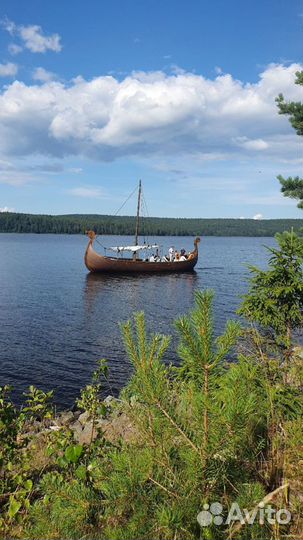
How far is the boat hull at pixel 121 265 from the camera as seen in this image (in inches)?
1986

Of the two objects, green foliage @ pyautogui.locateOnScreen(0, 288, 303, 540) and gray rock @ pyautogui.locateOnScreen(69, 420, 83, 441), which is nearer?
green foliage @ pyautogui.locateOnScreen(0, 288, 303, 540)

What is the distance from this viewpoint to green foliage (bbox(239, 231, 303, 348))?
782 cm

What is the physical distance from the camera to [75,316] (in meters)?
29.0

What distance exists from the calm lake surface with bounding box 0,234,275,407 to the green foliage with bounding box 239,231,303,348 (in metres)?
0.56

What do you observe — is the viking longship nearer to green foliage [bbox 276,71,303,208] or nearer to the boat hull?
the boat hull

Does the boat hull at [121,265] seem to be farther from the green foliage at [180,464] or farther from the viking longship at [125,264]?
the green foliage at [180,464]

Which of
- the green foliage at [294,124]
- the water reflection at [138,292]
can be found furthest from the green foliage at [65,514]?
the water reflection at [138,292]

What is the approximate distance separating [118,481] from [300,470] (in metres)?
1.39

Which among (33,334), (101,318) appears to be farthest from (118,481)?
(101,318)

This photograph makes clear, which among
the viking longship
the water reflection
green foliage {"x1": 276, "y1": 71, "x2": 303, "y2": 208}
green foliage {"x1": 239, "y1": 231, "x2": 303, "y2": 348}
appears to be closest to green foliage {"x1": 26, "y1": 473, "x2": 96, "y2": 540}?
green foliage {"x1": 239, "y1": 231, "x2": 303, "y2": 348}

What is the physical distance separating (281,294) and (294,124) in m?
7.76

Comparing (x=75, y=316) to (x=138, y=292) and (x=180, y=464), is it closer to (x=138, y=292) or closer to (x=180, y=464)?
(x=138, y=292)

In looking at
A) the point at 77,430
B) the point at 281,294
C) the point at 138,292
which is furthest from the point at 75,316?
the point at 281,294

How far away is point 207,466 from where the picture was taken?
7.68 feet
